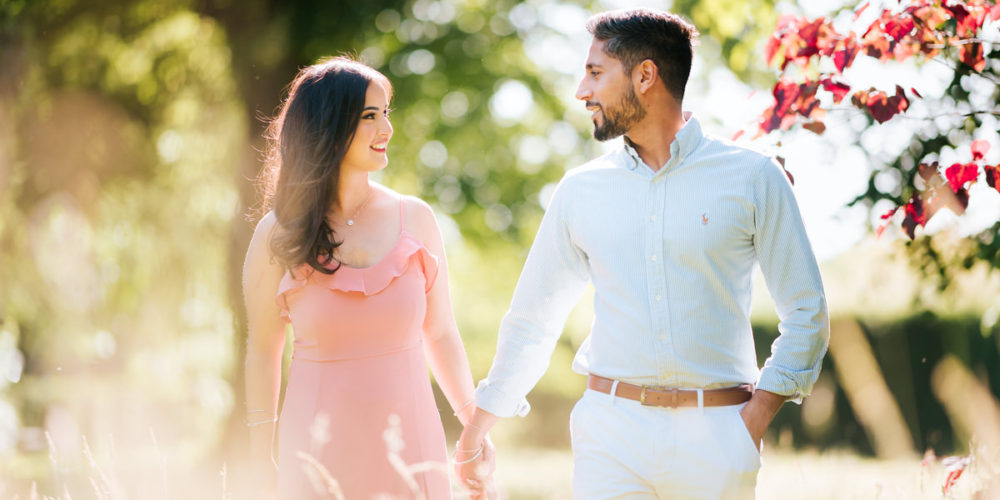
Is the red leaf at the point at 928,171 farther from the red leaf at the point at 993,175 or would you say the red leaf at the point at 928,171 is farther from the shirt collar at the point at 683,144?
the shirt collar at the point at 683,144

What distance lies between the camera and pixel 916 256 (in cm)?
527

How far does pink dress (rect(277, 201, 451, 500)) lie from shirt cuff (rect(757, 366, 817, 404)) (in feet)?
3.78

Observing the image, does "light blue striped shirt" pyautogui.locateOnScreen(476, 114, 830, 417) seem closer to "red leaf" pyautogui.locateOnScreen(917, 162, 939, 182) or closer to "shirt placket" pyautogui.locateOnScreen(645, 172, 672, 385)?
"shirt placket" pyautogui.locateOnScreen(645, 172, 672, 385)

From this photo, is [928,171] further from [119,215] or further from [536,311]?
[119,215]

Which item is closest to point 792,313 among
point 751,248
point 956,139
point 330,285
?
point 751,248

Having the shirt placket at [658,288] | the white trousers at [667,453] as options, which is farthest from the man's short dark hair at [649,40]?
the white trousers at [667,453]

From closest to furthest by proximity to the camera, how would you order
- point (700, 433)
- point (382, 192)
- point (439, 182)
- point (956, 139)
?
point (700, 433) → point (382, 192) → point (956, 139) → point (439, 182)

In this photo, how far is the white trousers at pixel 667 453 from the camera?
9.50 ft

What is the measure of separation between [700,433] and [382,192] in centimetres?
149

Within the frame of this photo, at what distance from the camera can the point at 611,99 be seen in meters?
3.20

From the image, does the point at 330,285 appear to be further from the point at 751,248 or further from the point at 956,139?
the point at 956,139

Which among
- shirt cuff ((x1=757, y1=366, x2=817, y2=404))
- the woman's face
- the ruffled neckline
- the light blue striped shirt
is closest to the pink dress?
the ruffled neckline

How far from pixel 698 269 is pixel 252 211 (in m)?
4.98

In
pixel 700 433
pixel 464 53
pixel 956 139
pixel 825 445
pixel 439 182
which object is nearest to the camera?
pixel 700 433
